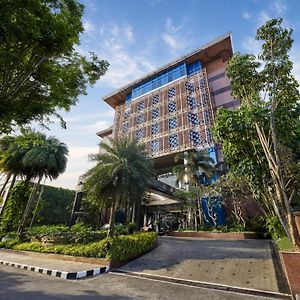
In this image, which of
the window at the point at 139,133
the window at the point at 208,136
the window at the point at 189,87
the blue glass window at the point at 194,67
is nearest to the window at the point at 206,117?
the window at the point at 208,136

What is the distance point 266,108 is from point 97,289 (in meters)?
9.18

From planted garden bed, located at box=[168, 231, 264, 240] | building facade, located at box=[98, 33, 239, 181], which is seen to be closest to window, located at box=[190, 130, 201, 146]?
building facade, located at box=[98, 33, 239, 181]

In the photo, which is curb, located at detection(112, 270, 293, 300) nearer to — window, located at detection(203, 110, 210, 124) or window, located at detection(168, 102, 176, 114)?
window, located at detection(203, 110, 210, 124)

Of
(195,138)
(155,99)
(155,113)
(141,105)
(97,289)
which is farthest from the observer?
(141,105)

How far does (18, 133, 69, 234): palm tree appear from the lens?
19094mm

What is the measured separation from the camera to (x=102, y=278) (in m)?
7.91

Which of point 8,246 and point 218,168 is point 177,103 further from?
point 8,246

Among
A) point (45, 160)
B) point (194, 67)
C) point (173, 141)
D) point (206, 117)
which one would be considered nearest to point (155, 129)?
point (173, 141)

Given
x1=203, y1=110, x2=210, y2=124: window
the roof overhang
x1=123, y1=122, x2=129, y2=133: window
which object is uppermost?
the roof overhang

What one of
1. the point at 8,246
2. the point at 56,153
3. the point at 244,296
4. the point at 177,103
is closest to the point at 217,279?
the point at 244,296

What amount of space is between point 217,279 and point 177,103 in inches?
1166

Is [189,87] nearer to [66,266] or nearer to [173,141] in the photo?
[173,141]

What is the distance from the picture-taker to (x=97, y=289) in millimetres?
6602

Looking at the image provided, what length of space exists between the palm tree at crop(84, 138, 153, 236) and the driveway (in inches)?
139
